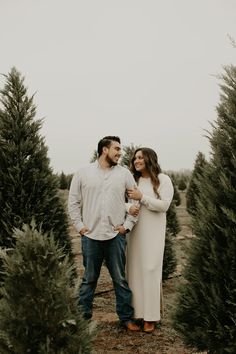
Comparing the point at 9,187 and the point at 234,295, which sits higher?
the point at 9,187

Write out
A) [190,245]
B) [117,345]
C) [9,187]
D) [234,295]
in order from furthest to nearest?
1. [9,187]
2. [117,345]
3. [190,245]
4. [234,295]

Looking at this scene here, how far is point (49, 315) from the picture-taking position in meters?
3.10

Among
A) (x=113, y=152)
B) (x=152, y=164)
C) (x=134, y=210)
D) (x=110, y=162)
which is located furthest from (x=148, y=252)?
(x=113, y=152)

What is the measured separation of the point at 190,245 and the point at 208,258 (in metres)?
0.26

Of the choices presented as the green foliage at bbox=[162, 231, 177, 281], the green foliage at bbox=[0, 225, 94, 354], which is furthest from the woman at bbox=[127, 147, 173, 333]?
the green foliage at bbox=[162, 231, 177, 281]

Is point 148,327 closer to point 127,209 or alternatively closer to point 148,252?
point 148,252

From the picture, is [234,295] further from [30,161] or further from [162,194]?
[30,161]

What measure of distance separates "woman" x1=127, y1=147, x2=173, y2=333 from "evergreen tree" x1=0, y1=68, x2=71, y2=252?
1224mm

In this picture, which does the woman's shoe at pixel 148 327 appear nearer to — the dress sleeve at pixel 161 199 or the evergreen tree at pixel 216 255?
the dress sleeve at pixel 161 199

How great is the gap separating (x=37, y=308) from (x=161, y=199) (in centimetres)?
303

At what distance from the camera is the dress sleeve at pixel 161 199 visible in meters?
5.66

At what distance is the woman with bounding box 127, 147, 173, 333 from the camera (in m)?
5.80

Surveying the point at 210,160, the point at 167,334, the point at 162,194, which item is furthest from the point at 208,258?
the point at 167,334

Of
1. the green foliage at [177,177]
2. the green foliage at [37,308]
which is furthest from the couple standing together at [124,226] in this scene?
the green foliage at [177,177]
